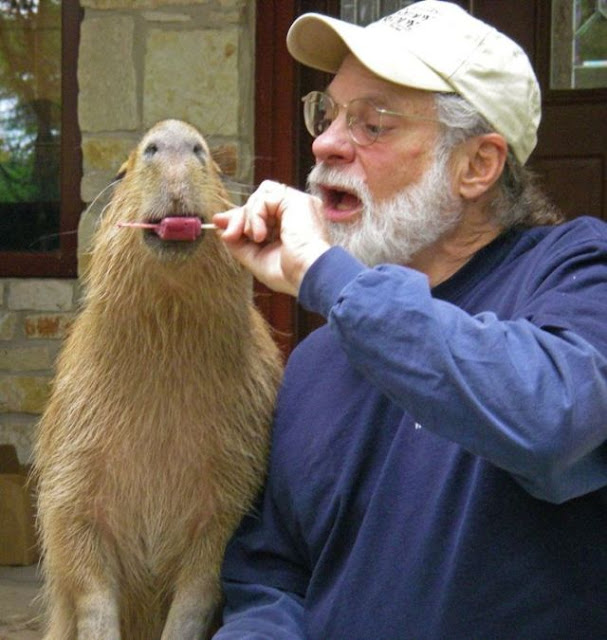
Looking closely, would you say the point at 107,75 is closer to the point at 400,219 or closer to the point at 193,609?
the point at 400,219

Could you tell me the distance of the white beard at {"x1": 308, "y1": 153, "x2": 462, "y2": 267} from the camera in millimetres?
2234

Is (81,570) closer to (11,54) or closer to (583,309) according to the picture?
(583,309)

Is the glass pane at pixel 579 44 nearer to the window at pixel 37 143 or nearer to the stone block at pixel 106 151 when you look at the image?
the stone block at pixel 106 151

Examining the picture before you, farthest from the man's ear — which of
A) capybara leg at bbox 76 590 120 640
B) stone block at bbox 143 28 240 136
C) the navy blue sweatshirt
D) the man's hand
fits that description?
stone block at bbox 143 28 240 136

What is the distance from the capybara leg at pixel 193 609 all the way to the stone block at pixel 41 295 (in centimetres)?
322

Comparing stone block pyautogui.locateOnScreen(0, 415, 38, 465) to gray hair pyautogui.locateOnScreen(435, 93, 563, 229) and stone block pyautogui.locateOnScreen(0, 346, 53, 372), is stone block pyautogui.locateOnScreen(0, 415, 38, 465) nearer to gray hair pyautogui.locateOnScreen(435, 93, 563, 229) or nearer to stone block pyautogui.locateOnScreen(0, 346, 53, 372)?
stone block pyautogui.locateOnScreen(0, 346, 53, 372)

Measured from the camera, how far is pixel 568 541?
1.92m

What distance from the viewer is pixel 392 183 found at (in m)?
2.25

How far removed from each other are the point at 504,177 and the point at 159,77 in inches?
110

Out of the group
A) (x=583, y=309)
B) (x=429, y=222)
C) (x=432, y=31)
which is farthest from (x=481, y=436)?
(x=432, y=31)

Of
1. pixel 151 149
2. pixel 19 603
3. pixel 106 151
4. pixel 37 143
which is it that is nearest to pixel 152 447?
pixel 151 149

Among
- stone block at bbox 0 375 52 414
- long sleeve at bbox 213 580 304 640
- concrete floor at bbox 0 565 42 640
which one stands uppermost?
long sleeve at bbox 213 580 304 640

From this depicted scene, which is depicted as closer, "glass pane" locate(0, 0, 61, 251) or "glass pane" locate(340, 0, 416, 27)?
"glass pane" locate(340, 0, 416, 27)

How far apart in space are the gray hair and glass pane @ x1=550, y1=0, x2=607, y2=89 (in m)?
2.80
